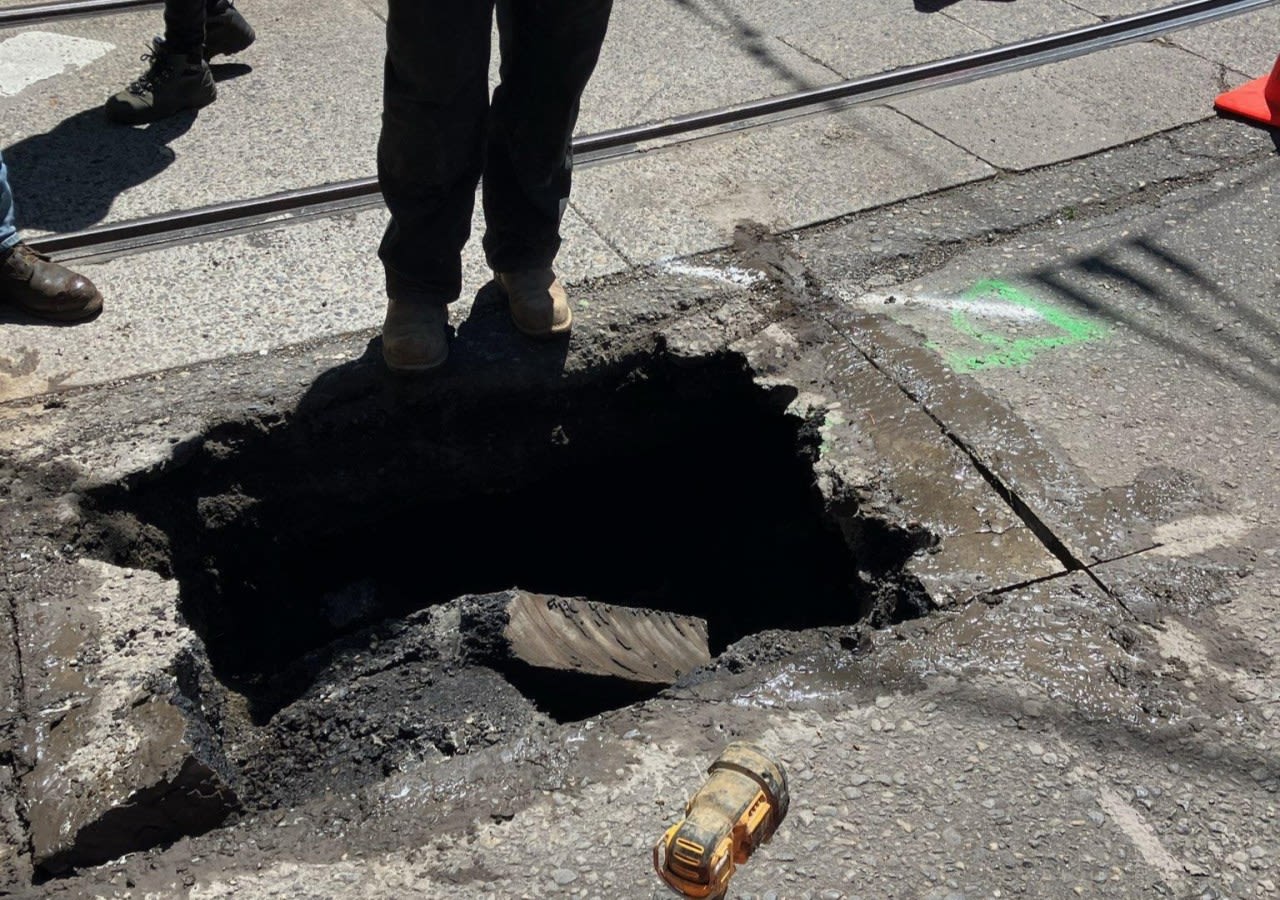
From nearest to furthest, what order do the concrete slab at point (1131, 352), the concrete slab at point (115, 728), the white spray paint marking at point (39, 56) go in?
the concrete slab at point (115, 728), the concrete slab at point (1131, 352), the white spray paint marking at point (39, 56)

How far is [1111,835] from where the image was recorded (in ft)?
6.94

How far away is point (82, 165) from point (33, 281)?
→ 1010mm

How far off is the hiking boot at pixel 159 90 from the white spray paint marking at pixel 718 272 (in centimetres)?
209

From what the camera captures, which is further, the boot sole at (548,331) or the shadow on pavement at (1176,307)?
the shadow on pavement at (1176,307)

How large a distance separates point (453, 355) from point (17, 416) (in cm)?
111

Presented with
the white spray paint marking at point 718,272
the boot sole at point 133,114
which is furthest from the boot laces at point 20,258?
the white spray paint marking at point 718,272

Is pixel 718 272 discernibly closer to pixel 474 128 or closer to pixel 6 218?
pixel 474 128

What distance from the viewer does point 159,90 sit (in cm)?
429

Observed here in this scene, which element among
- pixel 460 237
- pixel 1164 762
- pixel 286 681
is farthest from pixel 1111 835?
pixel 460 237

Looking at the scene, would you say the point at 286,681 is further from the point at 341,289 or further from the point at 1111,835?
the point at 1111,835

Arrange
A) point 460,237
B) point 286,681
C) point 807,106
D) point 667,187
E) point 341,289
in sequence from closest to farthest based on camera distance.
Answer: point 286,681, point 460,237, point 341,289, point 667,187, point 807,106

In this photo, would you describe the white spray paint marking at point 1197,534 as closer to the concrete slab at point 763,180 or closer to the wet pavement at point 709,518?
the wet pavement at point 709,518

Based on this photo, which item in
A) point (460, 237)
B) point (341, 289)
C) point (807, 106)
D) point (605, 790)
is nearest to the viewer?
point (605, 790)

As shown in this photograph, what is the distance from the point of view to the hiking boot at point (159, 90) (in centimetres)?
425
